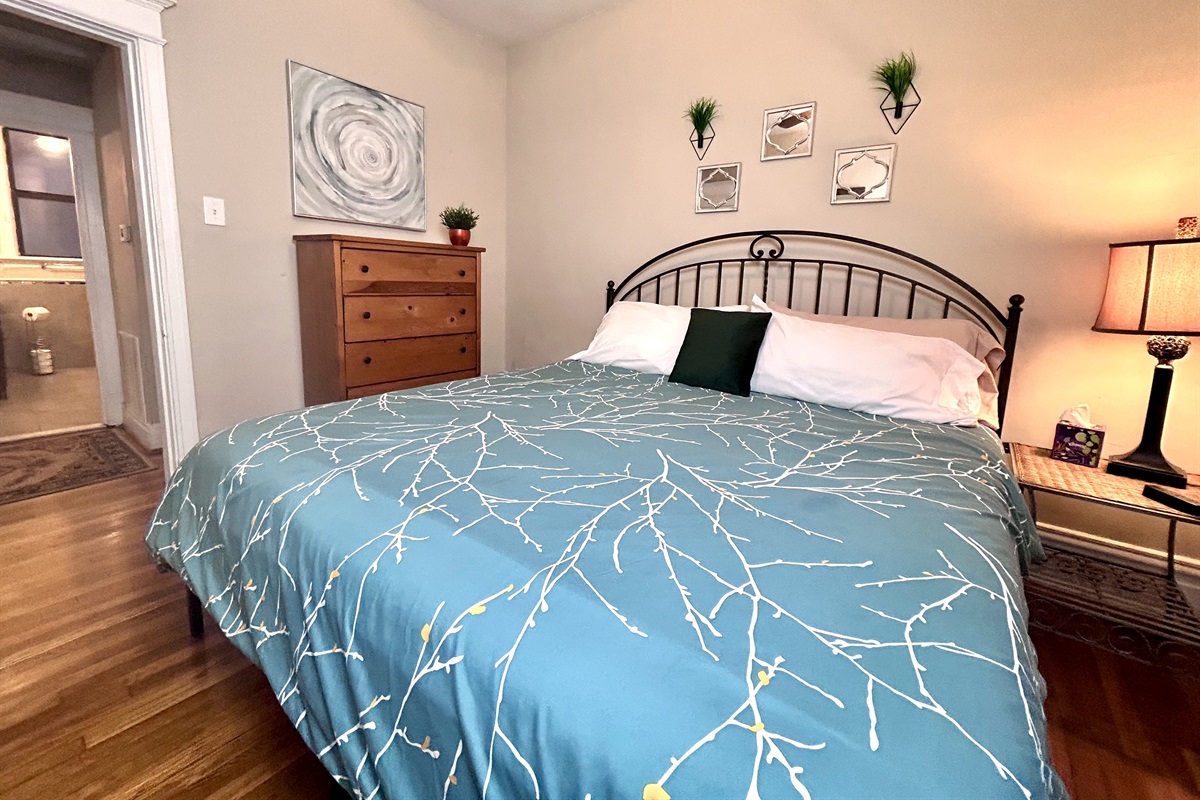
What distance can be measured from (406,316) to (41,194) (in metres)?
4.46

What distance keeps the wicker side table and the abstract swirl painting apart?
2925 mm

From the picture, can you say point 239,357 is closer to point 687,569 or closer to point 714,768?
point 687,569

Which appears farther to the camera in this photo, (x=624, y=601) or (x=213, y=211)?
(x=213, y=211)

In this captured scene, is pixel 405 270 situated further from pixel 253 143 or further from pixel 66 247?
pixel 66 247

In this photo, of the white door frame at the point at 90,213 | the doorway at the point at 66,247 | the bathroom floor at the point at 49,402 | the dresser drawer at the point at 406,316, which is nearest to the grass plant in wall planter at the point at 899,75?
the dresser drawer at the point at 406,316

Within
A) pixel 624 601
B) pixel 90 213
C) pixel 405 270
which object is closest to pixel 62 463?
pixel 90 213

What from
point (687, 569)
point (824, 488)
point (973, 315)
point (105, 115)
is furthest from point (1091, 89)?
point (105, 115)

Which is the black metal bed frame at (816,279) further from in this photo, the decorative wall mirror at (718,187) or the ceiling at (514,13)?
the ceiling at (514,13)

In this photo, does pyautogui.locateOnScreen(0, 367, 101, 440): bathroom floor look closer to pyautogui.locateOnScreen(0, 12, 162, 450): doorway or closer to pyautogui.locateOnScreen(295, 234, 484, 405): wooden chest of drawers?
pyautogui.locateOnScreen(0, 12, 162, 450): doorway

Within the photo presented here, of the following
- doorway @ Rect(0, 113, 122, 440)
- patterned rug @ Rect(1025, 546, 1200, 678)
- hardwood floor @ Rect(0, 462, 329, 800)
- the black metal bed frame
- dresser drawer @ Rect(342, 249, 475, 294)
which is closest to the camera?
hardwood floor @ Rect(0, 462, 329, 800)

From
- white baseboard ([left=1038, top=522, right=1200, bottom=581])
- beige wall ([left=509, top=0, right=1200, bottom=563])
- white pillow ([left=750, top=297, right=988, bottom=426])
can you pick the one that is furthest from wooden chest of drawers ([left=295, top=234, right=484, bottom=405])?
white baseboard ([left=1038, top=522, right=1200, bottom=581])

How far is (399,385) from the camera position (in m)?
2.71

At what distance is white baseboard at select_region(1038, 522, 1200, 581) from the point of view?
1.86 meters

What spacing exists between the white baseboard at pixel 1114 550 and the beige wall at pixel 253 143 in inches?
126
